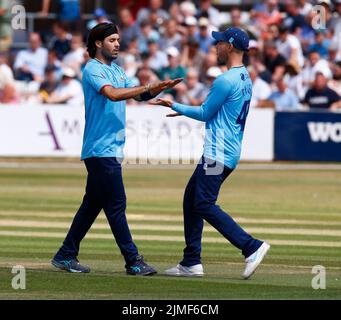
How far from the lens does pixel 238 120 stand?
1148 cm

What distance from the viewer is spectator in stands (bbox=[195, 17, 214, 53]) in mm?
30278

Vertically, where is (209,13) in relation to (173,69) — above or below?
above

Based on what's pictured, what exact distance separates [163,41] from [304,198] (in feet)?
36.0

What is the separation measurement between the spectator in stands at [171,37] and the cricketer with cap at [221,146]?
62.9ft

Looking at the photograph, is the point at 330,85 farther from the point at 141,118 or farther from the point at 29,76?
the point at 29,76

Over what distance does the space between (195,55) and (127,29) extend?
2598 mm

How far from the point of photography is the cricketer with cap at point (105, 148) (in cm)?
1147

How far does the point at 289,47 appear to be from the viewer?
29.8 m

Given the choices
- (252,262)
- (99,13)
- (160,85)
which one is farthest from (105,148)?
(99,13)

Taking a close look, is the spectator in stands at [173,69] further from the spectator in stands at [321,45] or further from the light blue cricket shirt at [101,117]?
the light blue cricket shirt at [101,117]

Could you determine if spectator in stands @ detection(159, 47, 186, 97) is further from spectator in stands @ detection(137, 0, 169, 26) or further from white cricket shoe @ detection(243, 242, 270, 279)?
white cricket shoe @ detection(243, 242, 270, 279)

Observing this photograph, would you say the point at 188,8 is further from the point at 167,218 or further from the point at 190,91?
the point at 167,218

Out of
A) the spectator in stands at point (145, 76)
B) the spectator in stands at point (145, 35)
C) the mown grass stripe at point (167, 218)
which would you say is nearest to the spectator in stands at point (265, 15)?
the spectator in stands at point (145, 35)
